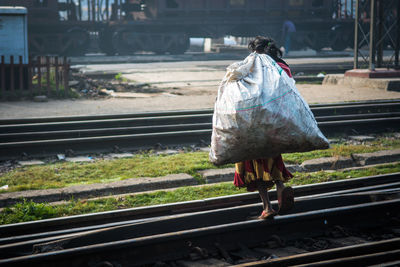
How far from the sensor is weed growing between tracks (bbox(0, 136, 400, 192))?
→ 255 inches

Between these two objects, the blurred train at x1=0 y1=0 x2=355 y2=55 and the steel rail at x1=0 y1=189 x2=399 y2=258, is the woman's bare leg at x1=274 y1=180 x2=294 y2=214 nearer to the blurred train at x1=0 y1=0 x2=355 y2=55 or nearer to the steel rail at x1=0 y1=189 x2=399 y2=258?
the steel rail at x1=0 y1=189 x2=399 y2=258

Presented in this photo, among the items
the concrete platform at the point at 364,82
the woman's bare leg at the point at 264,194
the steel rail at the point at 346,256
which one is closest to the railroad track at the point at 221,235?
the steel rail at the point at 346,256

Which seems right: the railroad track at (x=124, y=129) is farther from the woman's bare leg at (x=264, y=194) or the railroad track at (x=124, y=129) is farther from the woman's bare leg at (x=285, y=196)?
the woman's bare leg at (x=285, y=196)

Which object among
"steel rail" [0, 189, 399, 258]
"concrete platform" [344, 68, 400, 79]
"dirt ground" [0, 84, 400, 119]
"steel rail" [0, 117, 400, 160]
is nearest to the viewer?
"steel rail" [0, 189, 399, 258]

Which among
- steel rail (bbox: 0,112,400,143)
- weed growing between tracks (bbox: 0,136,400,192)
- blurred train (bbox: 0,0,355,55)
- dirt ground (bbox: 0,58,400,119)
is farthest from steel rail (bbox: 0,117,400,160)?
blurred train (bbox: 0,0,355,55)

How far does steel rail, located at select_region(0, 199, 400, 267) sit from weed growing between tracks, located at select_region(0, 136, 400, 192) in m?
2.31

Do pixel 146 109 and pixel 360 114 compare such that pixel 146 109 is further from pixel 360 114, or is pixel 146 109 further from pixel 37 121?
pixel 360 114

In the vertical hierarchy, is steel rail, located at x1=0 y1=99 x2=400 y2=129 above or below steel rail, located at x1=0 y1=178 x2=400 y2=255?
above

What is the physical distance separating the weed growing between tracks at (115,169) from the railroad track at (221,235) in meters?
1.75

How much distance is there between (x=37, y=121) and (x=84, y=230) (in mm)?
5726

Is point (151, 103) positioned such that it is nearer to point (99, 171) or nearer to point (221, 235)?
point (99, 171)

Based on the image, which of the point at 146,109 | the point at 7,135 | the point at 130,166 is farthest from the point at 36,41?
the point at 130,166

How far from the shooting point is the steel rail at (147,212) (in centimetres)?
447

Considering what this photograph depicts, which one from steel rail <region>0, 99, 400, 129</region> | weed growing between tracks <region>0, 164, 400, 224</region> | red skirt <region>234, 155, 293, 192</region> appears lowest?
weed growing between tracks <region>0, 164, 400, 224</region>
